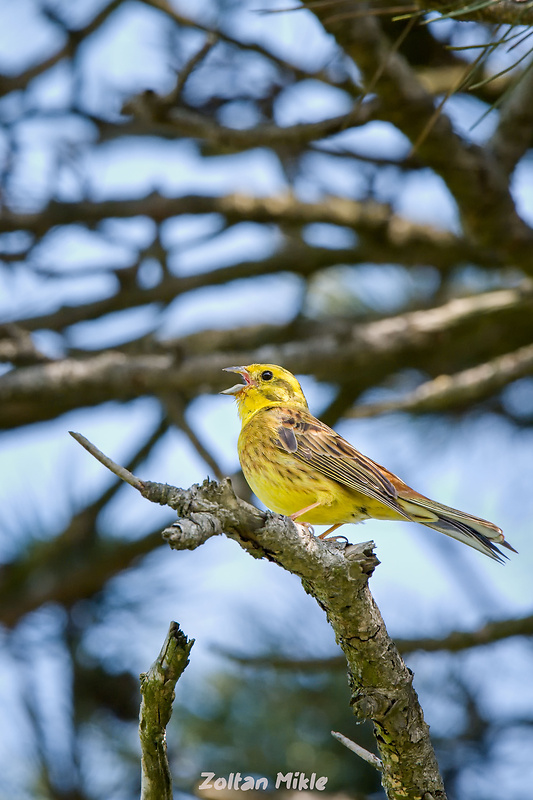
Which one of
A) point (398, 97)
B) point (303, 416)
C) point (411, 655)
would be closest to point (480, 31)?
point (398, 97)

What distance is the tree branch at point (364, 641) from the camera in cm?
231

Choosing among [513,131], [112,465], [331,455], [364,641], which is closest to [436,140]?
[513,131]

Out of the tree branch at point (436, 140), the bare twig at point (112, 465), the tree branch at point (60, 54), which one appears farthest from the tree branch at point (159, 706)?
the tree branch at point (60, 54)

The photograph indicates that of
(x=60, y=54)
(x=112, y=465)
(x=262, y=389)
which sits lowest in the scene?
(x=112, y=465)

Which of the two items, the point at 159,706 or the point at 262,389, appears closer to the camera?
the point at 159,706

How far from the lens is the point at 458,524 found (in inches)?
140

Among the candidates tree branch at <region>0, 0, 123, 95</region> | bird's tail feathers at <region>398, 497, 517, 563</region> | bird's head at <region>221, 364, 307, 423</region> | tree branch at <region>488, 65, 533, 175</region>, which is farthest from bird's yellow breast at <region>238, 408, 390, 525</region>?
tree branch at <region>0, 0, 123, 95</region>

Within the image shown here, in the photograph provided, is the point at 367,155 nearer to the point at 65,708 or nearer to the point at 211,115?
the point at 211,115

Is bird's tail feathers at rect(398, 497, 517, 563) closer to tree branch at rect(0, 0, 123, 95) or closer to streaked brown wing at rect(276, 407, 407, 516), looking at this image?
streaked brown wing at rect(276, 407, 407, 516)

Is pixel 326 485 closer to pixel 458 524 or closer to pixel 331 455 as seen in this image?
pixel 331 455

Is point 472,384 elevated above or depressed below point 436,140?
below

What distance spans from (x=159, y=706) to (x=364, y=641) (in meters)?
0.71

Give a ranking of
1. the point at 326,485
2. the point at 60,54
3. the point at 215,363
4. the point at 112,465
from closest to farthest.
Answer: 1. the point at 112,465
2. the point at 326,485
3. the point at 215,363
4. the point at 60,54

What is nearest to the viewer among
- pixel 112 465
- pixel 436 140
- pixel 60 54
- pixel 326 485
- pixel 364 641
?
pixel 112 465
